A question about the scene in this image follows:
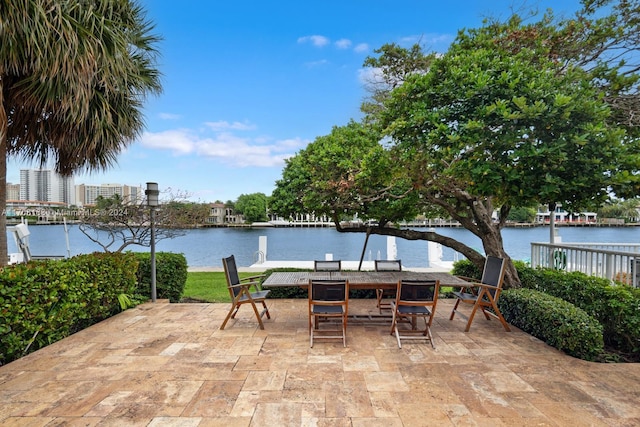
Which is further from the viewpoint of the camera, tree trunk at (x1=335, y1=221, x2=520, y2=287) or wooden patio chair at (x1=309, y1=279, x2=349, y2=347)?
tree trunk at (x1=335, y1=221, x2=520, y2=287)

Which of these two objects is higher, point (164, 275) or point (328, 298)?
point (328, 298)

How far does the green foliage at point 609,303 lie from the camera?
144 inches

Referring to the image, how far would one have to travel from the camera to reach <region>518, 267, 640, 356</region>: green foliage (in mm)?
3660

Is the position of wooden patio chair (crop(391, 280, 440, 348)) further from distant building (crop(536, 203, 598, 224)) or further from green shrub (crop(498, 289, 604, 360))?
distant building (crop(536, 203, 598, 224))

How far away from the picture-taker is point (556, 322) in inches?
144

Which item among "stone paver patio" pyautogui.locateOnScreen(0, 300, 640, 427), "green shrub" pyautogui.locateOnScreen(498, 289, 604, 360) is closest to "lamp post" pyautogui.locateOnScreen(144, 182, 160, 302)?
"stone paver patio" pyautogui.locateOnScreen(0, 300, 640, 427)

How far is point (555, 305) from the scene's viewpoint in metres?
3.88

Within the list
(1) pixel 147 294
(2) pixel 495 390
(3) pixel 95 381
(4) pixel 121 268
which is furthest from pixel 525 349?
(1) pixel 147 294

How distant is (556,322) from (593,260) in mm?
1865

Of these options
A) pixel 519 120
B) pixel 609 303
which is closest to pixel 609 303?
pixel 609 303

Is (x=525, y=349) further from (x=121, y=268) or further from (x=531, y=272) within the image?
(x=121, y=268)

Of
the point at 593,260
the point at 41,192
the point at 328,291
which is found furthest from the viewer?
the point at 41,192

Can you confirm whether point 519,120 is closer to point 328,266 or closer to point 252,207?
point 328,266

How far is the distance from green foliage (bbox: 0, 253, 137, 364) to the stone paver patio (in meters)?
0.23
